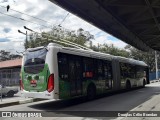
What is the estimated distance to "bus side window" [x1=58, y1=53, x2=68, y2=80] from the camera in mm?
12817

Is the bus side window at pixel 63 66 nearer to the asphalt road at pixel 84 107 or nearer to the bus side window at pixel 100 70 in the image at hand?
the asphalt road at pixel 84 107

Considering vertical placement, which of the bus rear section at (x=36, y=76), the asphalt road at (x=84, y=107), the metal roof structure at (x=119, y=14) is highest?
the metal roof structure at (x=119, y=14)

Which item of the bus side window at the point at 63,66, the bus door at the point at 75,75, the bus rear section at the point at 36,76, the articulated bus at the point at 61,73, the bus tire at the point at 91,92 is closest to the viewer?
the bus rear section at the point at 36,76

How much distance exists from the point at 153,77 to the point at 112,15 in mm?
56509

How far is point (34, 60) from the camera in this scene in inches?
527

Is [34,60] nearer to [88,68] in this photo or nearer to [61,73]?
[61,73]

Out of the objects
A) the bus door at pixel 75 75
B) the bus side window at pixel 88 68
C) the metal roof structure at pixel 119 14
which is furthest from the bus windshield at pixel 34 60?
the bus side window at pixel 88 68

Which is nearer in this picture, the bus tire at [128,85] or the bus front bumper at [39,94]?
the bus front bumper at [39,94]

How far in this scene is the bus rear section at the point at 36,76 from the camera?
40.4 feet

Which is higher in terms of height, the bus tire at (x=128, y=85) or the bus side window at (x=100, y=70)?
the bus side window at (x=100, y=70)

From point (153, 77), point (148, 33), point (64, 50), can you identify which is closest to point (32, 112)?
point (64, 50)

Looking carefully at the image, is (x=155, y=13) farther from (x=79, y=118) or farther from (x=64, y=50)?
(x=79, y=118)

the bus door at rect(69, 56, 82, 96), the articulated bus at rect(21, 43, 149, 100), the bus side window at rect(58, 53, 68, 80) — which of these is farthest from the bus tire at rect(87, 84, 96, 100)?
the bus side window at rect(58, 53, 68, 80)

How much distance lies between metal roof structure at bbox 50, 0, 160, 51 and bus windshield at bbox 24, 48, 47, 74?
98.1 inches
